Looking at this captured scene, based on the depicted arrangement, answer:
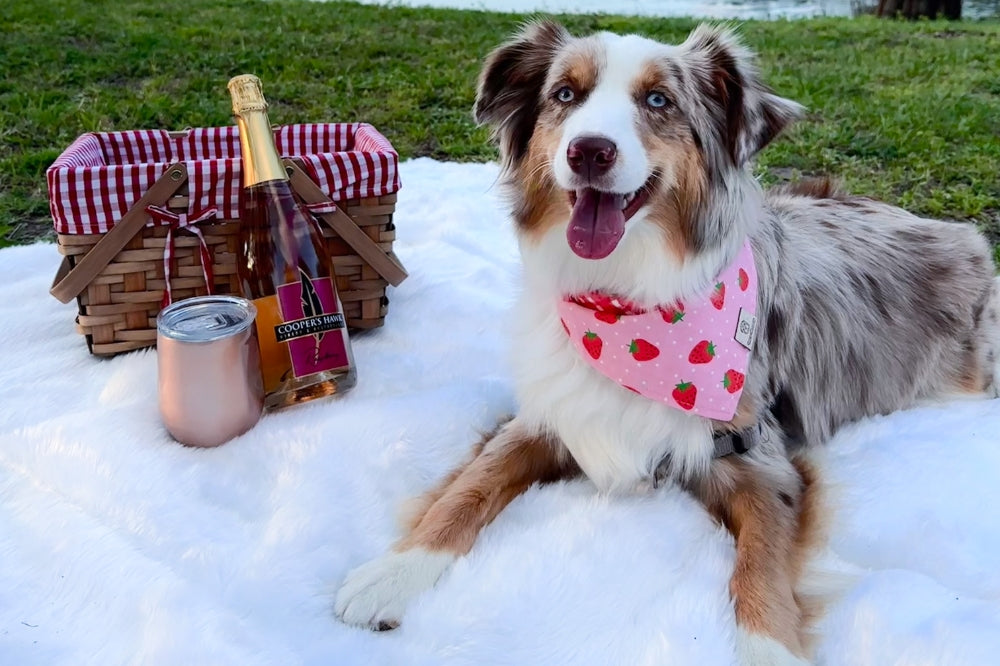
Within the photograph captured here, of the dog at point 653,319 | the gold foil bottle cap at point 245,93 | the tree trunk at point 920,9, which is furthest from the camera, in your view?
the tree trunk at point 920,9

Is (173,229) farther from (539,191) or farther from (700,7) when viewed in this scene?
(700,7)

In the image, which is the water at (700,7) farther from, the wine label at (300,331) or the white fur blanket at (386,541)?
the white fur blanket at (386,541)

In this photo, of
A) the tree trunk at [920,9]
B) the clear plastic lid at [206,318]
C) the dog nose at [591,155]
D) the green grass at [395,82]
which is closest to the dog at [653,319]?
the dog nose at [591,155]

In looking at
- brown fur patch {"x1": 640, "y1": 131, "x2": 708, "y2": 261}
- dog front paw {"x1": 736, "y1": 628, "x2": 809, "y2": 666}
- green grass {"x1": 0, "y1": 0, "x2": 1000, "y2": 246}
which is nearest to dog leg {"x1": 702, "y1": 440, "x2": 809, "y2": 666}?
dog front paw {"x1": 736, "y1": 628, "x2": 809, "y2": 666}

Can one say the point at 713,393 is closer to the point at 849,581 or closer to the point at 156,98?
the point at 849,581

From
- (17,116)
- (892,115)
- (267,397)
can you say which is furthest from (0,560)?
(892,115)

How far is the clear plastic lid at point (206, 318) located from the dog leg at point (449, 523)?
71cm

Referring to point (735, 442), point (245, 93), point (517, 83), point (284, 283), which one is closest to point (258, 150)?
point (245, 93)

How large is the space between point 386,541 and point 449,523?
0.18 metres

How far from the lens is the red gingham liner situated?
8.13 ft

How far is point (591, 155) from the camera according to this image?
71.6 inches

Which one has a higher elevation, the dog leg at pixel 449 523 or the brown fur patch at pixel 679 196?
the brown fur patch at pixel 679 196

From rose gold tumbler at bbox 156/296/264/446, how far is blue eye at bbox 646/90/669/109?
1.21 metres

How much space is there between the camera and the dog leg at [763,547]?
5.57 feet
